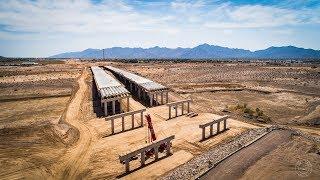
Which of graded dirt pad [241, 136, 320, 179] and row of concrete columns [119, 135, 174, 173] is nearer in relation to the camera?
graded dirt pad [241, 136, 320, 179]

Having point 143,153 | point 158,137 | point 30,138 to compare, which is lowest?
point 30,138

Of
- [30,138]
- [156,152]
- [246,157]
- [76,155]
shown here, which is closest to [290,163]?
[246,157]

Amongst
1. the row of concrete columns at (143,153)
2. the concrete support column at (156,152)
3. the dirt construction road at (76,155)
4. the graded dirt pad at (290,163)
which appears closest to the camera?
the graded dirt pad at (290,163)

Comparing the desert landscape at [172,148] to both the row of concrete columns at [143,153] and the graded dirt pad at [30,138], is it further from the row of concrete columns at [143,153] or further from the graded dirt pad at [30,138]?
the row of concrete columns at [143,153]

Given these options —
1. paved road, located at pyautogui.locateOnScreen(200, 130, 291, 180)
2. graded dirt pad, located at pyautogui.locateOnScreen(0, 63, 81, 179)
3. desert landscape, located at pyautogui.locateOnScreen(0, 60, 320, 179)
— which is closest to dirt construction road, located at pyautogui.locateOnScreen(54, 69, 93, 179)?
desert landscape, located at pyautogui.locateOnScreen(0, 60, 320, 179)

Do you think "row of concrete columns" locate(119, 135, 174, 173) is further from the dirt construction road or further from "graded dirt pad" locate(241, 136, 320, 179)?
"graded dirt pad" locate(241, 136, 320, 179)

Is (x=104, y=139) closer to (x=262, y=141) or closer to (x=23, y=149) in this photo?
(x=23, y=149)

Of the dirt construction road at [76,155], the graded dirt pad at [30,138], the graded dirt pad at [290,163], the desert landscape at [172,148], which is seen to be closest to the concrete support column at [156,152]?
the desert landscape at [172,148]

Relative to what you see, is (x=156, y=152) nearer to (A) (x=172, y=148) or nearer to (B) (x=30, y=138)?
(A) (x=172, y=148)
